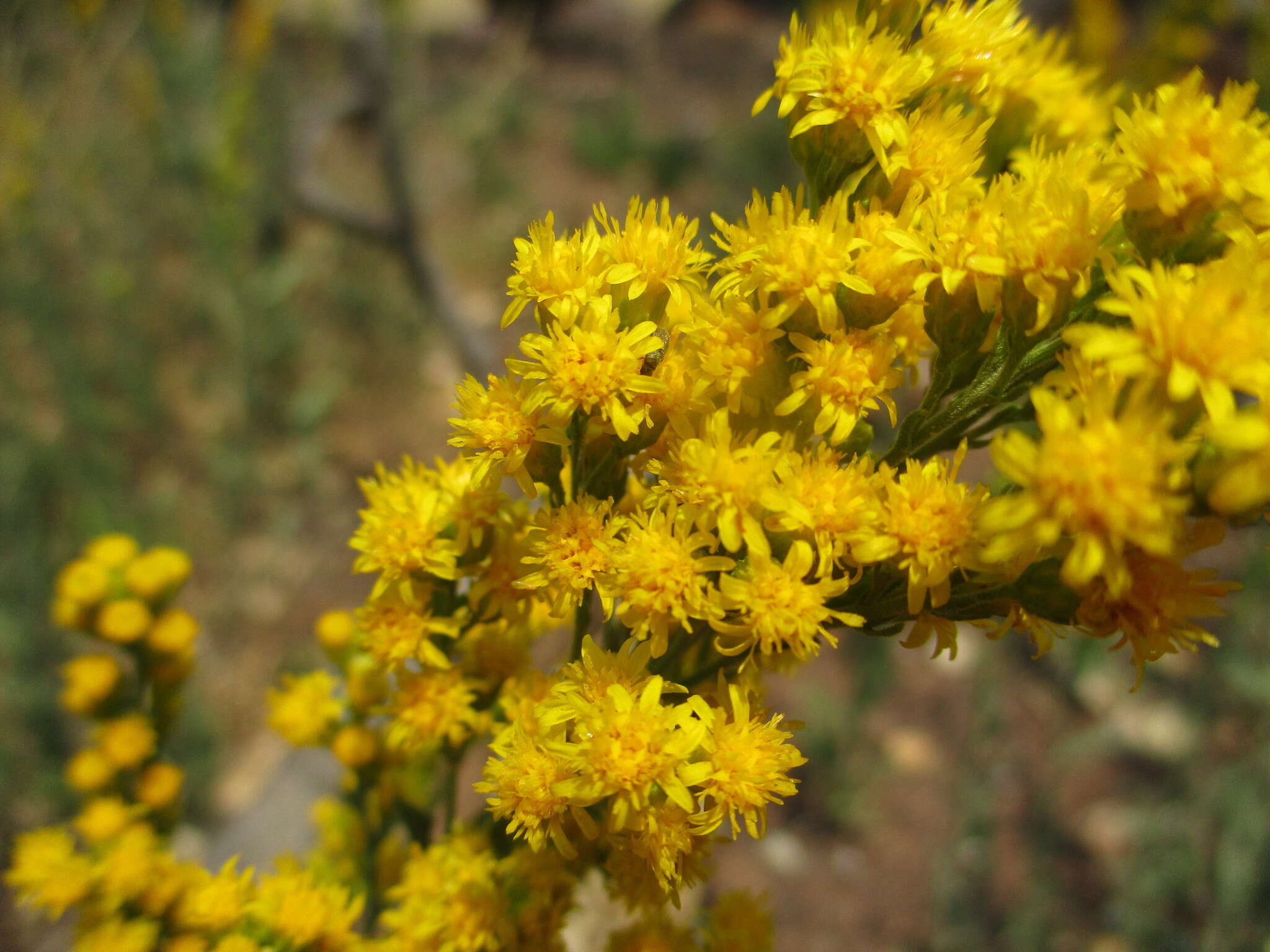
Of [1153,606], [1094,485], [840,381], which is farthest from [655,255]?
[1153,606]

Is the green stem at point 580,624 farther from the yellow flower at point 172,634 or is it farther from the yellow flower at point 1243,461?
the yellow flower at point 172,634

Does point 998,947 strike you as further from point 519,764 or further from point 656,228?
point 656,228

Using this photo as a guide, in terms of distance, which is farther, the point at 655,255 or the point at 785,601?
the point at 655,255

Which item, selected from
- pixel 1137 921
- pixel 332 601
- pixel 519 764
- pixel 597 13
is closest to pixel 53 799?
pixel 332 601

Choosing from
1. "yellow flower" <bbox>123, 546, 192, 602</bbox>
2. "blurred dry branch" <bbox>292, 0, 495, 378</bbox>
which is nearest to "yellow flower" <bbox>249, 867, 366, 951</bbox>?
"yellow flower" <bbox>123, 546, 192, 602</bbox>

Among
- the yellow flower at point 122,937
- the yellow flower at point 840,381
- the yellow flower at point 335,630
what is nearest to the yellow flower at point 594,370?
the yellow flower at point 840,381

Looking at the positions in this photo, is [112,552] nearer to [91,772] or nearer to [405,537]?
[91,772]
